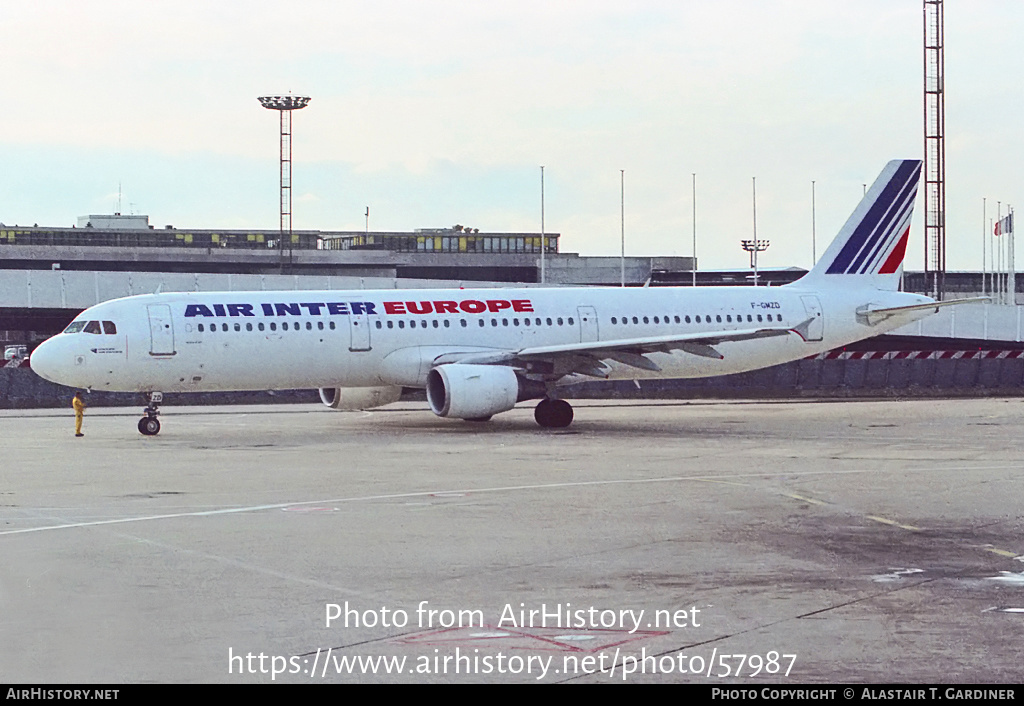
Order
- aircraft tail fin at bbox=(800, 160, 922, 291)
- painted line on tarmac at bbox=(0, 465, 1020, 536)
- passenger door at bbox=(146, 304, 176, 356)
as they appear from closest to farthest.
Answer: painted line on tarmac at bbox=(0, 465, 1020, 536), passenger door at bbox=(146, 304, 176, 356), aircraft tail fin at bbox=(800, 160, 922, 291)

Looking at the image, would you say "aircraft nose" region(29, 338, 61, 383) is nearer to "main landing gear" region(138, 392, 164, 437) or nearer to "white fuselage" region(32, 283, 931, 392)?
"white fuselage" region(32, 283, 931, 392)

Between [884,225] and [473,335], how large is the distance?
45.7 feet

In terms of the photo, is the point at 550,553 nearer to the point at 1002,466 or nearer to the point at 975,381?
the point at 1002,466

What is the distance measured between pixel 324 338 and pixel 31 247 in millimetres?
81761

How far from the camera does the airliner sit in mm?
33719

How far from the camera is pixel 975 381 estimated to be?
53.2 m

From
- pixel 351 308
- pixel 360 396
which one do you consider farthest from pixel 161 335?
pixel 360 396

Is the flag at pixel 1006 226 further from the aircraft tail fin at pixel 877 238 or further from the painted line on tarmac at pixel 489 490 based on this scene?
the painted line on tarmac at pixel 489 490

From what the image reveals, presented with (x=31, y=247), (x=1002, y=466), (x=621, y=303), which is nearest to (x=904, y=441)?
(x=1002, y=466)

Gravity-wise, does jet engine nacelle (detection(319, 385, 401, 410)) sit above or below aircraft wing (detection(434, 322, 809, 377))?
below

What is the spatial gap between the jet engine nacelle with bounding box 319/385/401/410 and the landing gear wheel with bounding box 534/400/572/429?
4385mm

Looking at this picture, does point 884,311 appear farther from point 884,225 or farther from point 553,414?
point 553,414

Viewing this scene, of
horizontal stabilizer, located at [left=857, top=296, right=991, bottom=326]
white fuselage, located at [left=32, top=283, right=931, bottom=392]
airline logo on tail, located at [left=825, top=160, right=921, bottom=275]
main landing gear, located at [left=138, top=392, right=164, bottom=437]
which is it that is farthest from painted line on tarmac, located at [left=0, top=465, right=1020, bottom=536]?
airline logo on tail, located at [left=825, top=160, right=921, bottom=275]

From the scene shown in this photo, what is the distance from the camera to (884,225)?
42.9 metres
